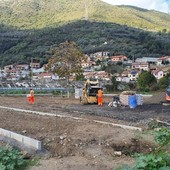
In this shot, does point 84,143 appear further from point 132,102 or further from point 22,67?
point 22,67

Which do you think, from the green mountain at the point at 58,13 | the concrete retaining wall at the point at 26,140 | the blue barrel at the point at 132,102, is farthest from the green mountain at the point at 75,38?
the concrete retaining wall at the point at 26,140

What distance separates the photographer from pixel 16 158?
882 cm

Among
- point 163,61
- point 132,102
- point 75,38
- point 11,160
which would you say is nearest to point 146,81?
point 132,102

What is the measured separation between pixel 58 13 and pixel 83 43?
68691 millimetres

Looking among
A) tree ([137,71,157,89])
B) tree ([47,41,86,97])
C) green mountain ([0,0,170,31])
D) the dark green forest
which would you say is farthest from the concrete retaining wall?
green mountain ([0,0,170,31])

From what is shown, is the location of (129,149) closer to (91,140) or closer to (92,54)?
(91,140)

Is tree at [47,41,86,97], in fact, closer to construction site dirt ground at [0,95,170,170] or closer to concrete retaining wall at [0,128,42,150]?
construction site dirt ground at [0,95,170,170]

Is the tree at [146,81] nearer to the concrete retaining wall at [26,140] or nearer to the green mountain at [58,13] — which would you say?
the concrete retaining wall at [26,140]

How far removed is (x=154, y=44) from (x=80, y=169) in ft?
347

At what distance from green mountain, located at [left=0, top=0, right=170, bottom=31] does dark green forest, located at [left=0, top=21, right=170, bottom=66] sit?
37.1 meters

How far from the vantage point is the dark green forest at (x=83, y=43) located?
109125 mm

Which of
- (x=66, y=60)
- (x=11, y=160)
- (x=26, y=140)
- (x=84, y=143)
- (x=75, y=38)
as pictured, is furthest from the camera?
(x=75, y=38)

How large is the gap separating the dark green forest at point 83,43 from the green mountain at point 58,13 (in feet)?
122

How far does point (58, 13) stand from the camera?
180 meters
